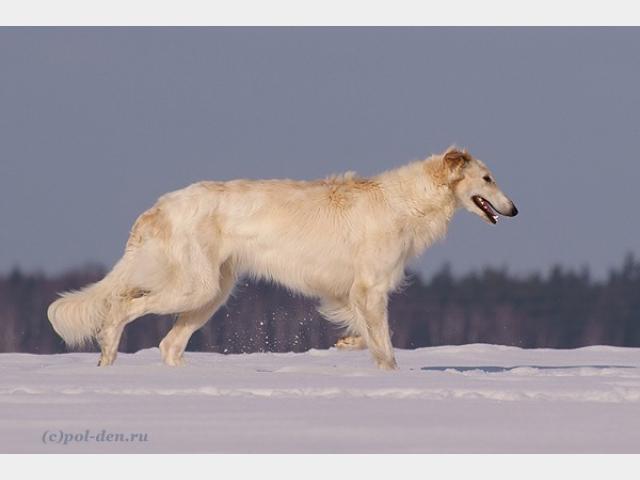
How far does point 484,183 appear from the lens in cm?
1536

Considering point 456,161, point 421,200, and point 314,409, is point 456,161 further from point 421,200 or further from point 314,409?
point 314,409

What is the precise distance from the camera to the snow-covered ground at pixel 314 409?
945 cm

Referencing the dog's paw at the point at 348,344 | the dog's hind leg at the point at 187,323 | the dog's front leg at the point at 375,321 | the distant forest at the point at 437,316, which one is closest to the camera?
the dog's front leg at the point at 375,321

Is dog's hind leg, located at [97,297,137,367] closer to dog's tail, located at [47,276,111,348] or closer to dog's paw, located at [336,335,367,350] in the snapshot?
dog's tail, located at [47,276,111,348]

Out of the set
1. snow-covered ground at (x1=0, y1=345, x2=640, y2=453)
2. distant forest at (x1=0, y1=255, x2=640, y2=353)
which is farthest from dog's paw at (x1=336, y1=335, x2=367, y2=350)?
distant forest at (x1=0, y1=255, x2=640, y2=353)

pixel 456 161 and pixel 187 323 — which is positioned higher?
pixel 456 161

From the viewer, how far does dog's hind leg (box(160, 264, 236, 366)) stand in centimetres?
1533

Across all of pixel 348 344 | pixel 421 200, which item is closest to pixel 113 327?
pixel 421 200

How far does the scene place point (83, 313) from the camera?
15180mm

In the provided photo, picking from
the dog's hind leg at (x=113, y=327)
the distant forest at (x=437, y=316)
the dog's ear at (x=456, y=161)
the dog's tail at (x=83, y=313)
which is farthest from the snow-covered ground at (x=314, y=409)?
the distant forest at (x=437, y=316)

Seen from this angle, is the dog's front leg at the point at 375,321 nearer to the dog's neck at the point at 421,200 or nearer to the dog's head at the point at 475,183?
the dog's neck at the point at 421,200

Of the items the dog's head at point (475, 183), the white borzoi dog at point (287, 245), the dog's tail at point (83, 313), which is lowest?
the dog's tail at point (83, 313)

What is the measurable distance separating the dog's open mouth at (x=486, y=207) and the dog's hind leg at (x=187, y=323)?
9.03ft

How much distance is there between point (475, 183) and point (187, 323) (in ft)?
11.3
